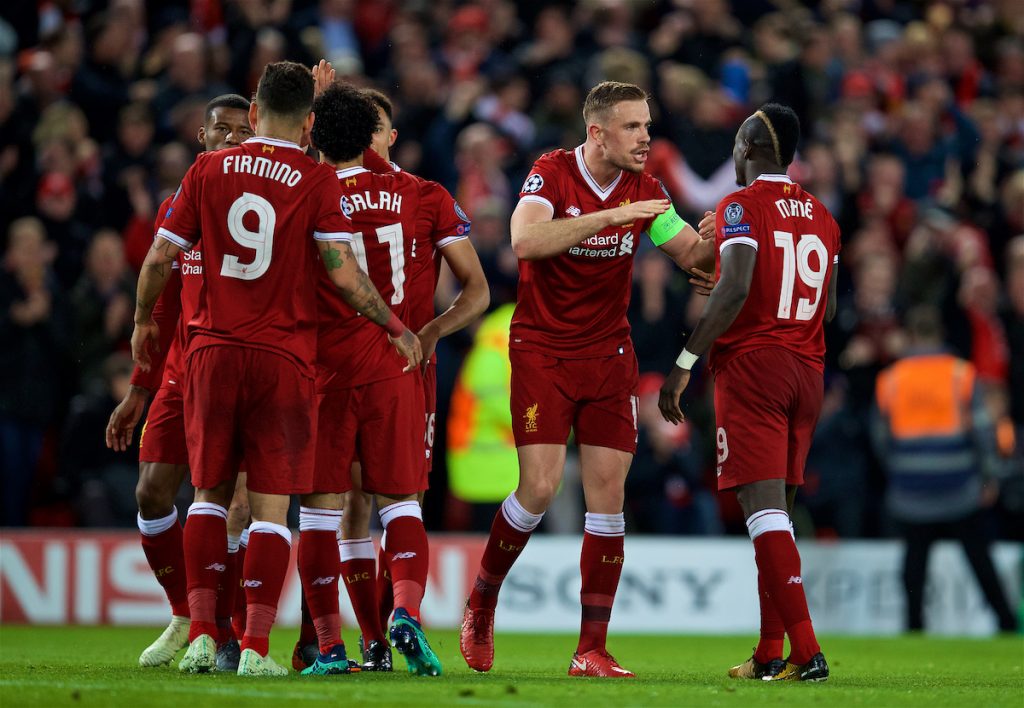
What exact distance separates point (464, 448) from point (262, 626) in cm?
663

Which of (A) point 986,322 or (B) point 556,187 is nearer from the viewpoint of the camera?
(B) point 556,187

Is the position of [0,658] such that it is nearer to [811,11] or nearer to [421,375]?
[421,375]

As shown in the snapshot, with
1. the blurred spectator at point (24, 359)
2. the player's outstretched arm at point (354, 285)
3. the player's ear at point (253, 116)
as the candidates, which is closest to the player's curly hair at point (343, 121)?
the player's ear at point (253, 116)

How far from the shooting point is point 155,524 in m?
8.48

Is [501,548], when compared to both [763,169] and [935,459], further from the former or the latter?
[935,459]

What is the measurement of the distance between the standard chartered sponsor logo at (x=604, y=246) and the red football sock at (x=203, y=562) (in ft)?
7.54

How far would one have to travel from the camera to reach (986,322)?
1606cm

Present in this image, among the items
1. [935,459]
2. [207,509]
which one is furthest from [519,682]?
[935,459]

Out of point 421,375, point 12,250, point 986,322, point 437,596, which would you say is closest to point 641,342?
point 437,596

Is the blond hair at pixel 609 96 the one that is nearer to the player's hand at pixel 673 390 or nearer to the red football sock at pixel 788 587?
the player's hand at pixel 673 390

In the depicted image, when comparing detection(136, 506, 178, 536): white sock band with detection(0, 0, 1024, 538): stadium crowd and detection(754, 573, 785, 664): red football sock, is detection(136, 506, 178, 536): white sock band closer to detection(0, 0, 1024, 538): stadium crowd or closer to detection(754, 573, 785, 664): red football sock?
detection(754, 573, 785, 664): red football sock

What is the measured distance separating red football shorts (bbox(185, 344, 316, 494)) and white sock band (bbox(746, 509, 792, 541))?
218 centimetres

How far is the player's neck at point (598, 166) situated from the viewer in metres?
8.34

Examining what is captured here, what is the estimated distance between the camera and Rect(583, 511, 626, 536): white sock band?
26.9 ft
